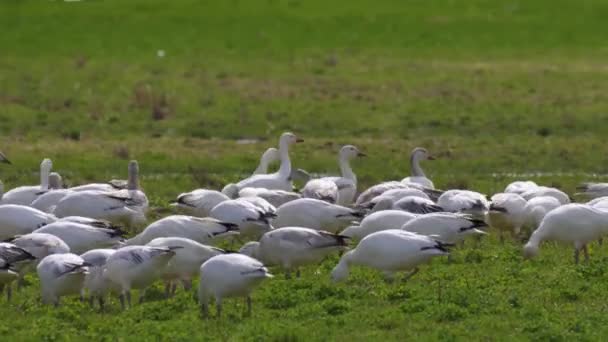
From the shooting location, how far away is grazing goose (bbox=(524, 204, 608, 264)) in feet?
46.4

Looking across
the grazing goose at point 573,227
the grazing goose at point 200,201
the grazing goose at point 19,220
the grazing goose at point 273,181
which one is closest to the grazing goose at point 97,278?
the grazing goose at point 19,220

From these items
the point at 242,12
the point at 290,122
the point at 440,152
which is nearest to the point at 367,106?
the point at 290,122

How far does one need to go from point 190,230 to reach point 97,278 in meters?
1.71

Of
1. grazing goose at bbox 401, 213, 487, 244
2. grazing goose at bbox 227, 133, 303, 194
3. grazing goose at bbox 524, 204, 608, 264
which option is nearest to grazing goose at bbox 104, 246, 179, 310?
grazing goose at bbox 401, 213, 487, 244

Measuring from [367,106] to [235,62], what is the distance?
7.27 m

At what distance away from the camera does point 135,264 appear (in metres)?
12.2

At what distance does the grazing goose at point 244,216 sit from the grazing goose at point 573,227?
266 cm

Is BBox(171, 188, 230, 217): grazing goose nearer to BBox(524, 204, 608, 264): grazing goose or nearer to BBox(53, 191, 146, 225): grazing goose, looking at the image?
BBox(53, 191, 146, 225): grazing goose

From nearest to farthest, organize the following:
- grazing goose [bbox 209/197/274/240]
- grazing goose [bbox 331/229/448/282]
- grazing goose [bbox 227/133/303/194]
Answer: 1. grazing goose [bbox 331/229/448/282]
2. grazing goose [bbox 209/197/274/240]
3. grazing goose [bbox 227/133/303/194]

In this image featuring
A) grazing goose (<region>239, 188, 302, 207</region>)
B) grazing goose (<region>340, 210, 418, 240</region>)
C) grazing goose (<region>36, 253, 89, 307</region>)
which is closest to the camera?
grazing goose (<region>36, 253, 89, 307</region>)

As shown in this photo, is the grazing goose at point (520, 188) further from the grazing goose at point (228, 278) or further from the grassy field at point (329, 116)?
the grazing goose at point (228, 278)

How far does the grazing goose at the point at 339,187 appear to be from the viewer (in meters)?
17.5

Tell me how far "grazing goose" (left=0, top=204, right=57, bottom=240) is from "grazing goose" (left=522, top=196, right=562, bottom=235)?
4998 millimetres

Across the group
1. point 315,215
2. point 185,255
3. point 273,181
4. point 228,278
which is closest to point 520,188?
point 273,181
